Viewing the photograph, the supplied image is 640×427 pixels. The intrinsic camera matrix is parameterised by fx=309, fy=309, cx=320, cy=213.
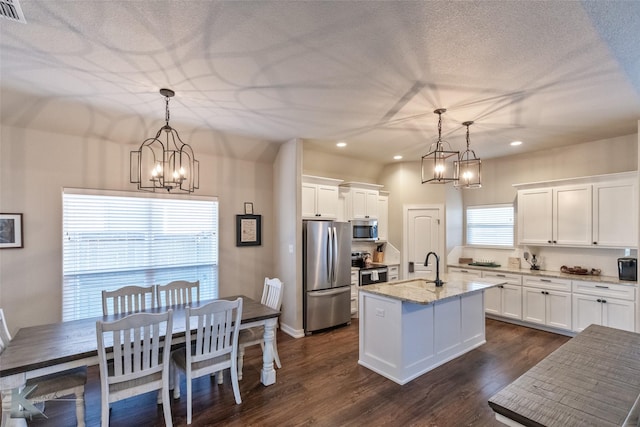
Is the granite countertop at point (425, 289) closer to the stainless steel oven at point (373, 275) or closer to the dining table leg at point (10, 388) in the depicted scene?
the stainless steel oven at point (373, 275)

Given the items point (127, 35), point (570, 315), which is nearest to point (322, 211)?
point (127, 35)

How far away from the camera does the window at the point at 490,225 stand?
5617 millimetres

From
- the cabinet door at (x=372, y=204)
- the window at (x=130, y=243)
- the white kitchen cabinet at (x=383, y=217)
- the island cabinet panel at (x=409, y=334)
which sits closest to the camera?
the island cabinet panel at (x=409, y=334)

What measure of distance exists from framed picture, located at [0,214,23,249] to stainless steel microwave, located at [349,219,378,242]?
449cm

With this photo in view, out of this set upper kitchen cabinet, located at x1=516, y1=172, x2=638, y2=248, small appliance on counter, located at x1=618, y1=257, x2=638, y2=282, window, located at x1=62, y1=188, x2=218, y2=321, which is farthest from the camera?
upper kitchen cabinet, located at x1=516, y1=172, x2=638, y2=248

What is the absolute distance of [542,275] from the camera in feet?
15.3

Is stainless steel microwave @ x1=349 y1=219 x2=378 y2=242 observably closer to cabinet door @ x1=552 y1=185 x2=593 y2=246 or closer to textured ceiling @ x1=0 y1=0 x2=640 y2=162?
textured ceiling @ x1=0 y1=0 x2=640 y2=162

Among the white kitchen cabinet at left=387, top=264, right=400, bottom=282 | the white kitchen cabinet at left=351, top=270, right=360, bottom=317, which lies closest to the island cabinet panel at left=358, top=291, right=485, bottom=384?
the white kitchen cabinet at left=351, top=270, right=360, bottom=317

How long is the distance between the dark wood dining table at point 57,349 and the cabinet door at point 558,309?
4.16 meters

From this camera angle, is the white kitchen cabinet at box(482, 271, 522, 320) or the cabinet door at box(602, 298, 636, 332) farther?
the white kitchen cabinet at box(482, 271, 522, 320)

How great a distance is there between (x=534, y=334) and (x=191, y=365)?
15.5 ft

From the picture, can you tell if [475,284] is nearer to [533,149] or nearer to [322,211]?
[322,211]

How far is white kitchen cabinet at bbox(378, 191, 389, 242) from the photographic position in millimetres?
6145

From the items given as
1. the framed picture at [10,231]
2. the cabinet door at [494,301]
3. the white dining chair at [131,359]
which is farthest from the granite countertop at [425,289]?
the framed picture at [10,231]
